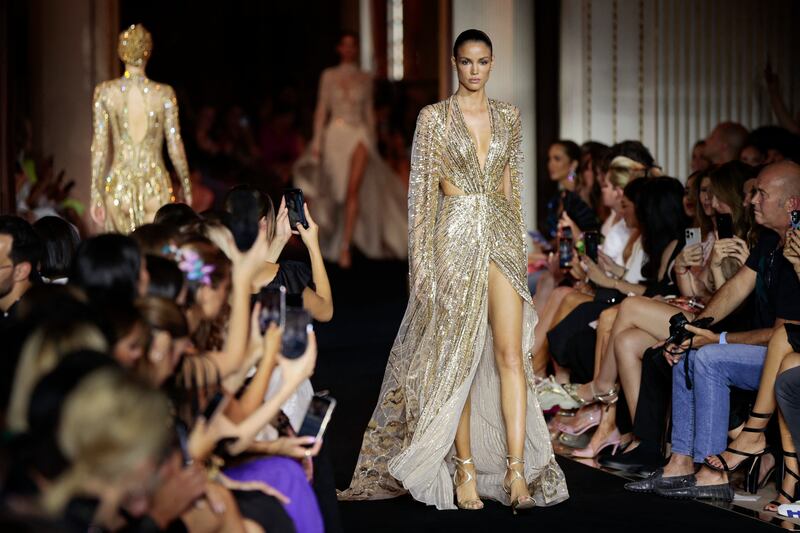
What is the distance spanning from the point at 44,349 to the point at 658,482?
9.09 feet

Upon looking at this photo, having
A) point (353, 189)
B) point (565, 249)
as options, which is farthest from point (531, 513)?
point (353, 189)

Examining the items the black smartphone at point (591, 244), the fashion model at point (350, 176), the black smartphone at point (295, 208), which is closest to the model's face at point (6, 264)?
the black smartphone at point (295, 208)

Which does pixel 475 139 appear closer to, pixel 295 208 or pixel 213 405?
pixel 295 208

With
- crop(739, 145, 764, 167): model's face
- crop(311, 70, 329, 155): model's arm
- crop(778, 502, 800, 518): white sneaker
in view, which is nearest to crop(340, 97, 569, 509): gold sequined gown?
crop(778, 502, 800, 518): white sneaker

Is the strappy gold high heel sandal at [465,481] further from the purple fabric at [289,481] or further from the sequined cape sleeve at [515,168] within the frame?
the purple fabric at [289,481]

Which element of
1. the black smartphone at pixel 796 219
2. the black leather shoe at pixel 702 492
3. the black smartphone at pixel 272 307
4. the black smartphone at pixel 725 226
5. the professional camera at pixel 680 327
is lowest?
the black leather shoe at pixel 702 492

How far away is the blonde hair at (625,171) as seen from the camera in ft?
20.6

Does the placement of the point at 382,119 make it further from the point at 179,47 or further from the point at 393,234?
the point at 179,47

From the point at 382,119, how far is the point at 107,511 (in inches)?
407

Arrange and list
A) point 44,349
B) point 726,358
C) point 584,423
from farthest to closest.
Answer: point 584,423, point 726,358, point 44,349

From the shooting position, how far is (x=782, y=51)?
8.78 meters

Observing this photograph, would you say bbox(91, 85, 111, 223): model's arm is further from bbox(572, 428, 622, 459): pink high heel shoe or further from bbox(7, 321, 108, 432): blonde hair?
bbox(7, 321, 108, 432): blonde hair

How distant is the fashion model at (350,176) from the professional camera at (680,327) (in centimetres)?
619

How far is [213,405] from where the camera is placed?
3109mm
